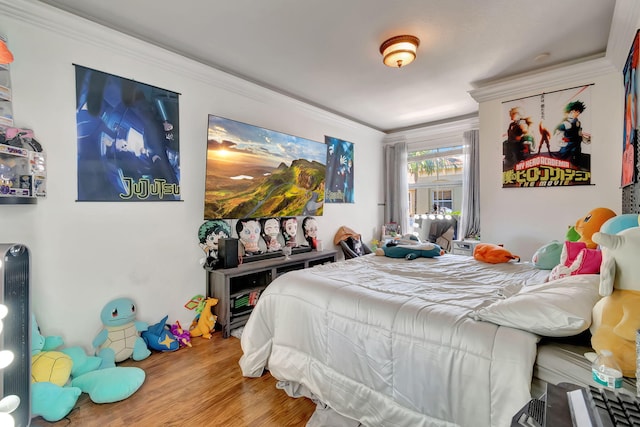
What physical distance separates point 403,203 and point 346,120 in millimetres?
1754

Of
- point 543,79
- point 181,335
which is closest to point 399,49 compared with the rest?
point 543,79

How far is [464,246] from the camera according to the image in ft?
12.6

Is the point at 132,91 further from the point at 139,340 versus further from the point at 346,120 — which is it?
the point at 346,120

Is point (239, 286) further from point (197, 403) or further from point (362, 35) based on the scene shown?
point (362, 35)

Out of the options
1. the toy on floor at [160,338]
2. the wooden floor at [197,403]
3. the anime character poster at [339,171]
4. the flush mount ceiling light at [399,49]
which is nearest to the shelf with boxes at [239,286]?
the toy on floor at [160,338]

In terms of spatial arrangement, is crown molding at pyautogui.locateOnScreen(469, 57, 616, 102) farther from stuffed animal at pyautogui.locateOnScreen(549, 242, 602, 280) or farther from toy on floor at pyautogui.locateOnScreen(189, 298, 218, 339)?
toy on floor at pyautogui.locateOnScreen(189, 298, 218, 339)

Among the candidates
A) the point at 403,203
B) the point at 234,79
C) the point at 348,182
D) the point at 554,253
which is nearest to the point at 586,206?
the point at 554,253

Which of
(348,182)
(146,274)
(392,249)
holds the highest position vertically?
(348,182)

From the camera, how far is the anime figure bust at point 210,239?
284 centimetres

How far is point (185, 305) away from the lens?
272 cm

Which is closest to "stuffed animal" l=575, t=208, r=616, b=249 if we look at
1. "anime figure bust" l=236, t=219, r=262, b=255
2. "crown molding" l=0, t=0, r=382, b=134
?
"anime figure bust" l=236, t=219, r=262, b=255

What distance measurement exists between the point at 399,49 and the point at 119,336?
318cm

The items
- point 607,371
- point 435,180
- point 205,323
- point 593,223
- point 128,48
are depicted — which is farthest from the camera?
point 435,180

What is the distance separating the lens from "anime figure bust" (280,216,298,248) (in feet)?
11.7
